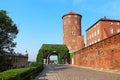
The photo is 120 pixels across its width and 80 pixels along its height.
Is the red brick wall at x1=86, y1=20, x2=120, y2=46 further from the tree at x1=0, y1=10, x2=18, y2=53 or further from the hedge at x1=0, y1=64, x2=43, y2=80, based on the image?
the hedge at x1=0, y1=64, x2=43, y2=80

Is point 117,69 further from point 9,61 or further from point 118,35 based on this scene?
A: point 9,61

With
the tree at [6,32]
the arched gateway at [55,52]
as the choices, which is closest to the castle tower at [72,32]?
the arched gateway at [55,52]

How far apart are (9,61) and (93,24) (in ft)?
132

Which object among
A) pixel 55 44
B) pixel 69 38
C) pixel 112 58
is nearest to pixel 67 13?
pixel 69 38

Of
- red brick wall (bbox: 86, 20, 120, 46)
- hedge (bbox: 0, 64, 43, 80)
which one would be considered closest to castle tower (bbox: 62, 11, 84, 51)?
red brick wall (bbox: 86, 20, 120, 46)

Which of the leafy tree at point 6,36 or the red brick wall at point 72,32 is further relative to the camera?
the red brick wall at point 72,32

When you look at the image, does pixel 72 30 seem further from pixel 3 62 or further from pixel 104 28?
pixel 3 62

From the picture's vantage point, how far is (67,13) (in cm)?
7138

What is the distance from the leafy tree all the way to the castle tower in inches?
1518

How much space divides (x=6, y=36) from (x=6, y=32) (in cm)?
54

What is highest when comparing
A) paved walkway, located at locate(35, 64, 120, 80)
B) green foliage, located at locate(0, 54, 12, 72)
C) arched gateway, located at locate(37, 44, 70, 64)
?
arched gateway, located at locate(37, 44, 70, 64)

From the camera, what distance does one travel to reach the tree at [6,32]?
27.9m

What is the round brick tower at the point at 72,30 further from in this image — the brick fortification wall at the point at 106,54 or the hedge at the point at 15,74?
the hedge at the point at 15,74

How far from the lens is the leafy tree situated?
89.7ft
